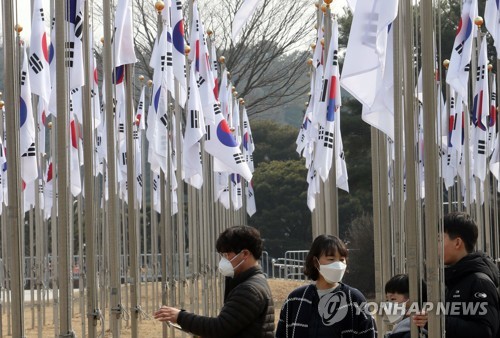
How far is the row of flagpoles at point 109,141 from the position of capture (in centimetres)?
895

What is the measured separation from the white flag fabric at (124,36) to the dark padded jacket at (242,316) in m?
7.50

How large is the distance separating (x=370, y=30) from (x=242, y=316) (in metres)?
3.53

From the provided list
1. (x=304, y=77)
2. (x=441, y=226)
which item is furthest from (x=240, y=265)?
(x=304, y=77)

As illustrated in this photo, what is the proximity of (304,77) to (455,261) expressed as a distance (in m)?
38.2

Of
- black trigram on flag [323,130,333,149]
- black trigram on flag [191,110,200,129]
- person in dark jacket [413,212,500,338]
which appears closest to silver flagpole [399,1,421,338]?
person in dark jacket [413,212,500,338]

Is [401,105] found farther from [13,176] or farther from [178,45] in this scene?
[178,45]

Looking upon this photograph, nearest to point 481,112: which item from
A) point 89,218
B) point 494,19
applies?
point 494,19

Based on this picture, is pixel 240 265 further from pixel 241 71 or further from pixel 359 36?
pixel 241 71

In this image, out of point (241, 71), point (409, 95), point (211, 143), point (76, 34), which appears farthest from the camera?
point (241, 71)

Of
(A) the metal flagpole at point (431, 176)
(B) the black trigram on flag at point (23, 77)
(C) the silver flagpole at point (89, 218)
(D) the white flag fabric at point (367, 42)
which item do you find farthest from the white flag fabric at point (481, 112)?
(A) the metal flagpole at point (431, 176)

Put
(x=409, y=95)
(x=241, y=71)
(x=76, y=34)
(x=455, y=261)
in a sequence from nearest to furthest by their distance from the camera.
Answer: (x=455, y=261)
(x=409, y=95)
(x=76, y=34)
(x=241, y=71)

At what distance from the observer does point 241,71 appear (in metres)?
42.0

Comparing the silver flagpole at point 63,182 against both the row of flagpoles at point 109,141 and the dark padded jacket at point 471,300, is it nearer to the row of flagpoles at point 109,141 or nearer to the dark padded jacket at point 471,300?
the row of flagpoles at point 109,141

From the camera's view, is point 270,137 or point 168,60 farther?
point 270,137
